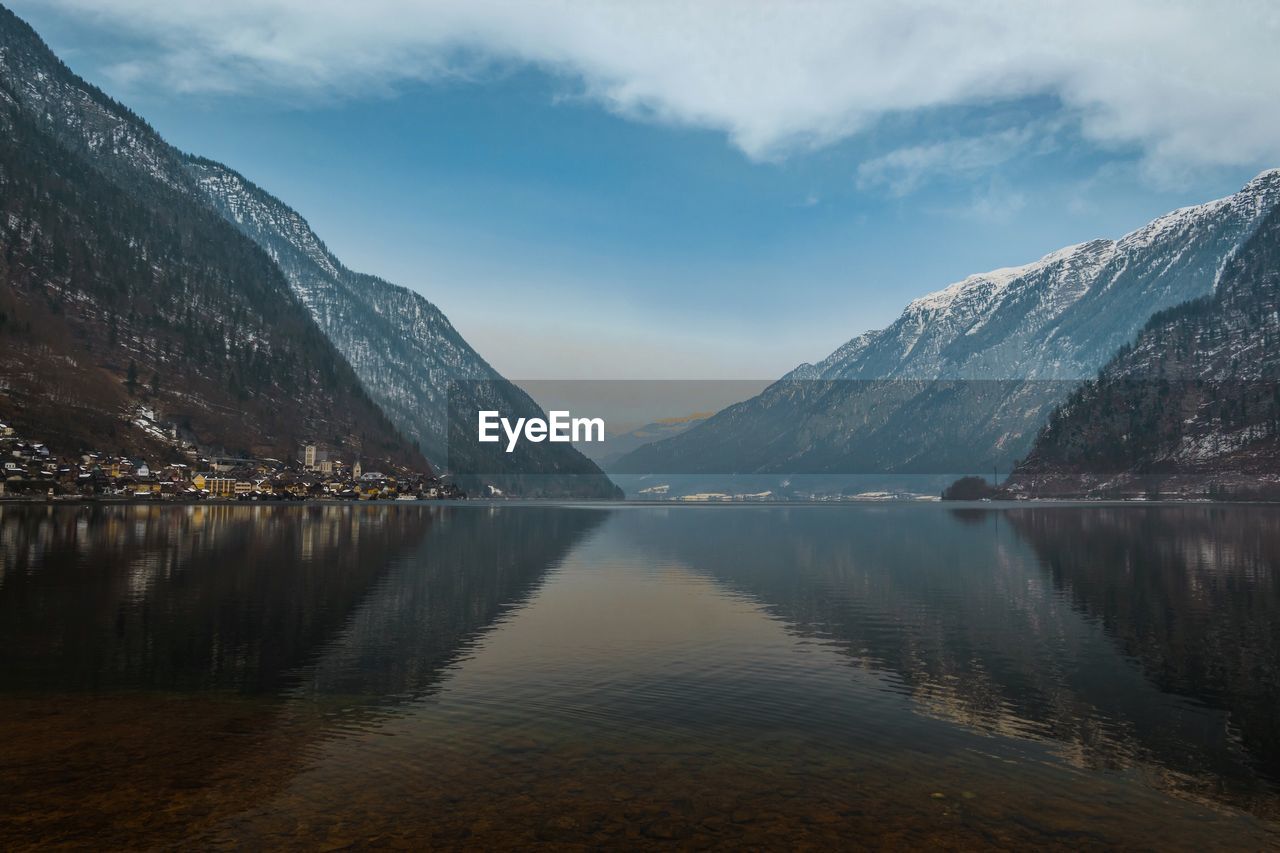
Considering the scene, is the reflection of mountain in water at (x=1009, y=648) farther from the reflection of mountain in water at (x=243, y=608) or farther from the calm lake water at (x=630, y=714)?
the reflection of mountain in water at (x=243, y=608)

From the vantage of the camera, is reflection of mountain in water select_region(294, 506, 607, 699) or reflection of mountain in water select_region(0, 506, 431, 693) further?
reflection of mountain in water select_region(0, 506, 431, 693)

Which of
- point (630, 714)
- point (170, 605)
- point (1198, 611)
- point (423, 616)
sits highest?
point (170, 605)

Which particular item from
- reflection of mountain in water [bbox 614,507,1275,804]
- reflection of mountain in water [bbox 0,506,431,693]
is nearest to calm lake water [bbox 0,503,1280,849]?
reflection of mountain in water [bbox 614,507,1275,804]

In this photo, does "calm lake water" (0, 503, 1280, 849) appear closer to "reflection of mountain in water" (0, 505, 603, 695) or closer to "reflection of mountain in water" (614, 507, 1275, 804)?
"reflection of mountain in water" (614, 507, 1275, 804)

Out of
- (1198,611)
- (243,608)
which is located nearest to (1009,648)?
(1198,611)

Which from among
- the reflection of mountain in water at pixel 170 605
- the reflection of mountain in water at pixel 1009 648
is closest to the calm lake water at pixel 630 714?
the reflection of mountain in water at pixel 1009 648

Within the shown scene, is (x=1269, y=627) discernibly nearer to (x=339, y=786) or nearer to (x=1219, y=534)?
(x=339, y=786)

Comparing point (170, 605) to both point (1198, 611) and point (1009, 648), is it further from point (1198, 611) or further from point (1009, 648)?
point (1198, 611)
